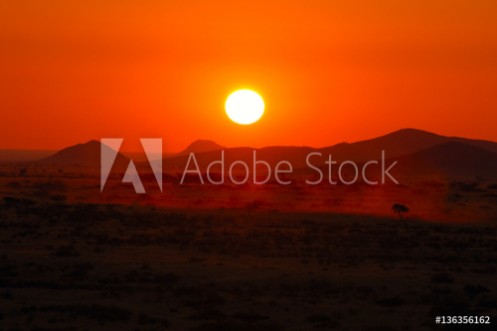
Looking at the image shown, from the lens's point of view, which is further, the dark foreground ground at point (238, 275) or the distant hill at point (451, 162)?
the distant hill at point (451, 162)

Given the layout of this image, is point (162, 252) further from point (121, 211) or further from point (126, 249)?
point (121, 211)

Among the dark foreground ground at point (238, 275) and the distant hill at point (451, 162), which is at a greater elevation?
the distant hill at point (451, 162)

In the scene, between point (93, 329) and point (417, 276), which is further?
point (417, 276)

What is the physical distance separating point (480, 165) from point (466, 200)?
90816 millimetres

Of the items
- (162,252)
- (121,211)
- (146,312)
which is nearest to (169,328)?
(146,312)

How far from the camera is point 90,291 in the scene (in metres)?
23.2

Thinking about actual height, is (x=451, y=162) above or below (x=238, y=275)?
above

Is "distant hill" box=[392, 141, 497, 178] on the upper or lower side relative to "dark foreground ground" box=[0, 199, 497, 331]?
upper

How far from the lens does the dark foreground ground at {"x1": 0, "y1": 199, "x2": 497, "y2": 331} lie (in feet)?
65.7

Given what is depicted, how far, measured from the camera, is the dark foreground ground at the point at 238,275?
20031mm

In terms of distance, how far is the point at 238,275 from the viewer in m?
25.6

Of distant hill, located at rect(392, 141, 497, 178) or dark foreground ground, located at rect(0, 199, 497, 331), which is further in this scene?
distant hill, located at rect(392, 141, 497, 178)

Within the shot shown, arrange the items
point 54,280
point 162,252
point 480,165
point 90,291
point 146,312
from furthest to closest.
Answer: point 480,165, point 162,252, point 54,280, point 90,291, point 146,312

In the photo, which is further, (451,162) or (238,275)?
(451,162)
